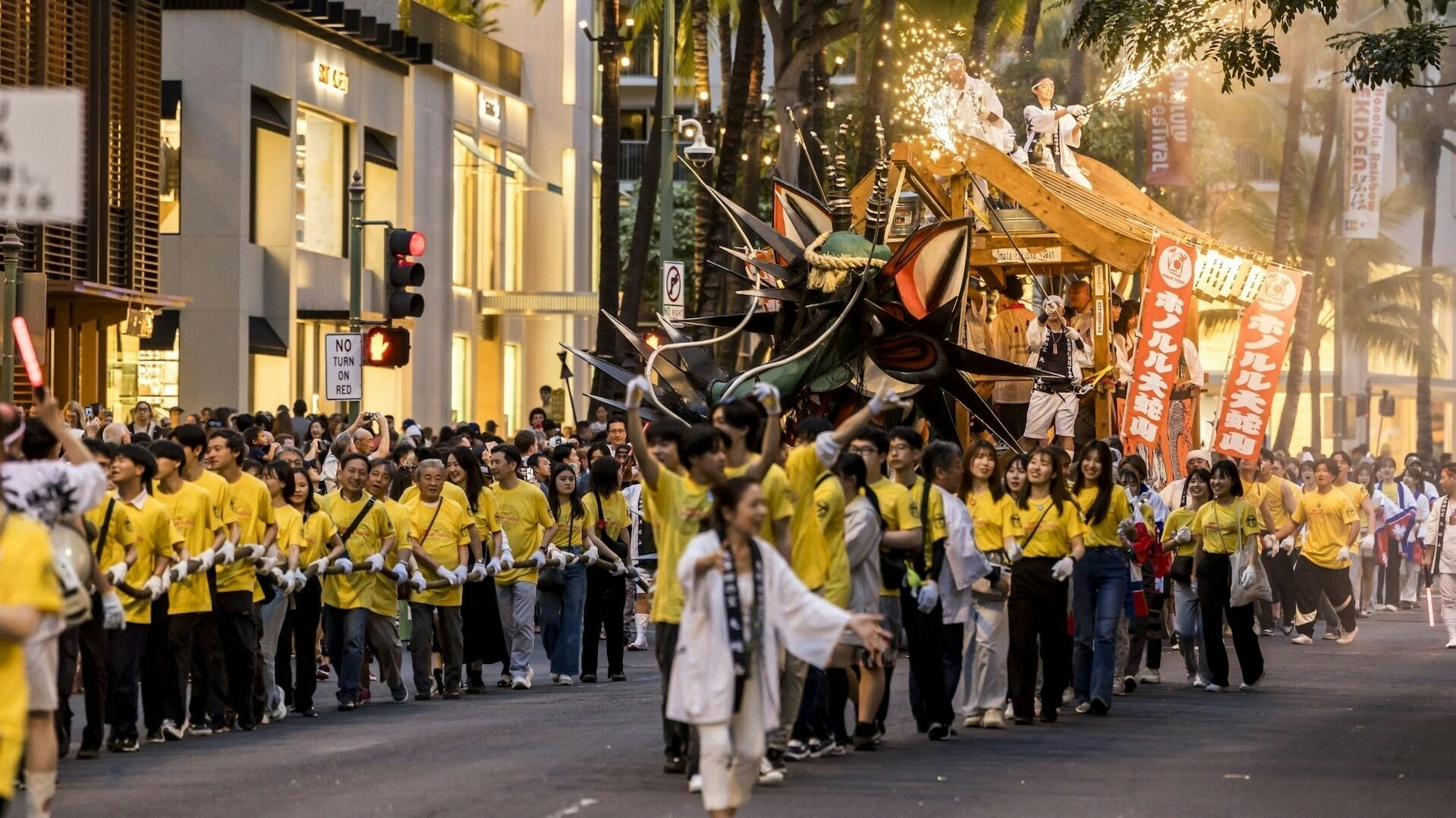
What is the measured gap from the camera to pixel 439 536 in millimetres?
16281

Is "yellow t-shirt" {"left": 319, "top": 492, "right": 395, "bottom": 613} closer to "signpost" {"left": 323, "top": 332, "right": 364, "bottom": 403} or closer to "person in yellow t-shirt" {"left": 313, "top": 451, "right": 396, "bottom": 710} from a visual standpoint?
"person in yellow t-shirt" {"left": 313, "top": 451, "right": 396, "bottom": 710}

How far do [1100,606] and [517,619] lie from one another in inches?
165

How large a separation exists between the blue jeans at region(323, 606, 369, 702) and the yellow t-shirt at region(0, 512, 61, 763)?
802cm

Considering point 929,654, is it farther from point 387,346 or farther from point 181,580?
point 387,346

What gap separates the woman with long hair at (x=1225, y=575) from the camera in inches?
680

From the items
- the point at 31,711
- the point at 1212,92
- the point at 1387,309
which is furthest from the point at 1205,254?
the point at 1387,309

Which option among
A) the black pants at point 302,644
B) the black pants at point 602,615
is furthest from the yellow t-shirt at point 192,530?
the black pants at point 602,615

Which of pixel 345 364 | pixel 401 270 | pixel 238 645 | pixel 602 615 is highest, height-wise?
pixel 401 270

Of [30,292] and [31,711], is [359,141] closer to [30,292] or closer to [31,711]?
[30,292]

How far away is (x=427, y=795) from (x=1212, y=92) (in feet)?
183

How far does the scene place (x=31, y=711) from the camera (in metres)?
9.27

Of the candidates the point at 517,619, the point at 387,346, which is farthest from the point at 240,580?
the point at 387,346

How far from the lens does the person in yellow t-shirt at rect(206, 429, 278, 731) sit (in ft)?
46.5

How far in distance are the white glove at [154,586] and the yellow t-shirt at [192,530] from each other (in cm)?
56
